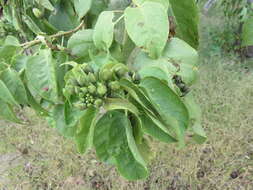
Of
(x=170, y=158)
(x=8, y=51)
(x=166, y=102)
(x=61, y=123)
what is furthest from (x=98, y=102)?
(x=170, y=158)

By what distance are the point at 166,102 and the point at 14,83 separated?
1.22 feet

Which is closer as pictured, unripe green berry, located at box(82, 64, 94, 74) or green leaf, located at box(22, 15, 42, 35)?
unripe green berry, located at box(82, 64, 94, 74)

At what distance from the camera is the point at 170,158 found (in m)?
2.14

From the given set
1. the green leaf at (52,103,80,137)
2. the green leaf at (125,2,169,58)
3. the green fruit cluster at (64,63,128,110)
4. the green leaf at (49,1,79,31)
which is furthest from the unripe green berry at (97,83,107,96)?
the green leaf at (49,1,79,31)

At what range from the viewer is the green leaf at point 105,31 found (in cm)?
60

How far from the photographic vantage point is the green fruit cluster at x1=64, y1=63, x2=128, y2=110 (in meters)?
0.56

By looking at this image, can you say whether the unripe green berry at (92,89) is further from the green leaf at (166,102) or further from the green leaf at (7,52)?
the green leaf at (7,52)

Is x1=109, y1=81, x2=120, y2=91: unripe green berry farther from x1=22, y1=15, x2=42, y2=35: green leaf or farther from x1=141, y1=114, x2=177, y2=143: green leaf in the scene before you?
x1=22, y1=15, x2=42, y2=35: green leaf

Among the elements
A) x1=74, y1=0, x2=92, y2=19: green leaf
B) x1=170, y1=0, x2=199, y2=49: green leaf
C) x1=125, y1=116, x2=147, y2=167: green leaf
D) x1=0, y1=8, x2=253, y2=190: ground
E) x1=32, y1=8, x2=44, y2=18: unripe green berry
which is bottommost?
x1=0, y1=8, x2=253, y2=190: ground

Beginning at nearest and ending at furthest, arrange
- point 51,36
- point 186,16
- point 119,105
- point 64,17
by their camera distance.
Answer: point 119,105 < point 186,16 < point 51,36 < point 64,17

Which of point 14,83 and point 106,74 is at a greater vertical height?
point 106,74

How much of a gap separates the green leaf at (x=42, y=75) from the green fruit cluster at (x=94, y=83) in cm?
9

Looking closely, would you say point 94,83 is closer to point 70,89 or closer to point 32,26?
point 70,89

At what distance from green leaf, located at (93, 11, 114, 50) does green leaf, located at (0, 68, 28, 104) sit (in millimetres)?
218
